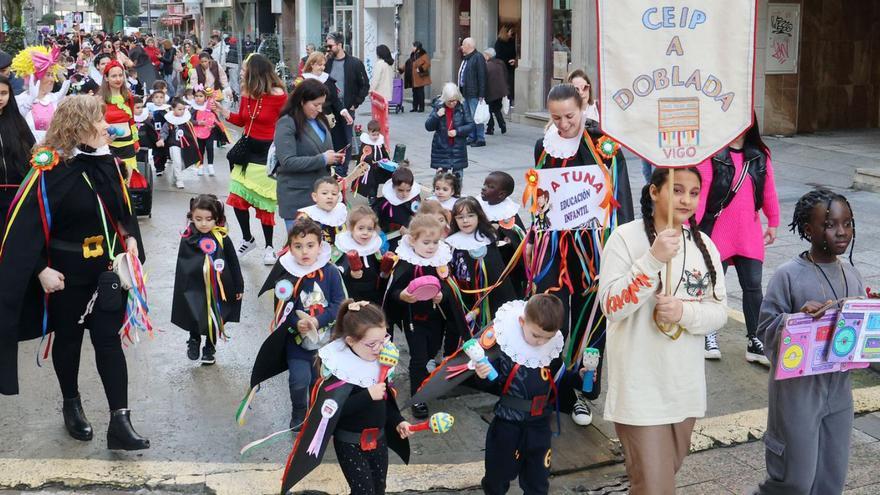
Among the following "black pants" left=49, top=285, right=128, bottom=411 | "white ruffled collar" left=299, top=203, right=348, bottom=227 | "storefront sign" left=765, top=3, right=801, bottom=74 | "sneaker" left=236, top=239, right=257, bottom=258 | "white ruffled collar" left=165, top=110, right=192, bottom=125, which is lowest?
"sneaker" left=236, top=239, right=257, bottom=258

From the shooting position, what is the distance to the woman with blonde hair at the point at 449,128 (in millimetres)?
11297

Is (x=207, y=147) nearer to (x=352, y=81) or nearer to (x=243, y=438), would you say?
(x=352, y=81)

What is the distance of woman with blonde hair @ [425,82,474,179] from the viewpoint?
445 inches

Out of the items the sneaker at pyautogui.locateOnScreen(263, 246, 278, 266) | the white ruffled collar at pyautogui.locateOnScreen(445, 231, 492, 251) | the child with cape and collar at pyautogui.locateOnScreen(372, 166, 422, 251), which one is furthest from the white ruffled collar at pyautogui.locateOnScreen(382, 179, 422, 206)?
the sneaker at pyautogui.locateOnScreen(263, 246, 278, 266)

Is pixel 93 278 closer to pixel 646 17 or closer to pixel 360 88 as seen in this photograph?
pixel 646 17

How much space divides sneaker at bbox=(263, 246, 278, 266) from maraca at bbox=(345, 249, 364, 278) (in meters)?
3.15

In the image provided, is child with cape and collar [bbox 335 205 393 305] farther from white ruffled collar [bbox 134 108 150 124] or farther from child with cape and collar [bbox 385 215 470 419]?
white ruffled collar [bbox 134 108 150 124]

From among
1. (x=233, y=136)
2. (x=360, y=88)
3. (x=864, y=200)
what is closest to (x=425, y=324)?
(x=864, y=200)

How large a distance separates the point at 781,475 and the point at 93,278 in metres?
3.34

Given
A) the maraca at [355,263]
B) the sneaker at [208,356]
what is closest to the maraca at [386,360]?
the maraca at [355,263]

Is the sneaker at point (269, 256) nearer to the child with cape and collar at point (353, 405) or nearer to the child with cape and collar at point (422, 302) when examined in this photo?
the child with cape and collar at point (422, 302)

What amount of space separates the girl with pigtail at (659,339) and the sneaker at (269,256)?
5.57 metres

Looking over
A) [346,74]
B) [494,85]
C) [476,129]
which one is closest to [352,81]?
[346,74]

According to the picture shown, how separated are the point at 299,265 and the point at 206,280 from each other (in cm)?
109
